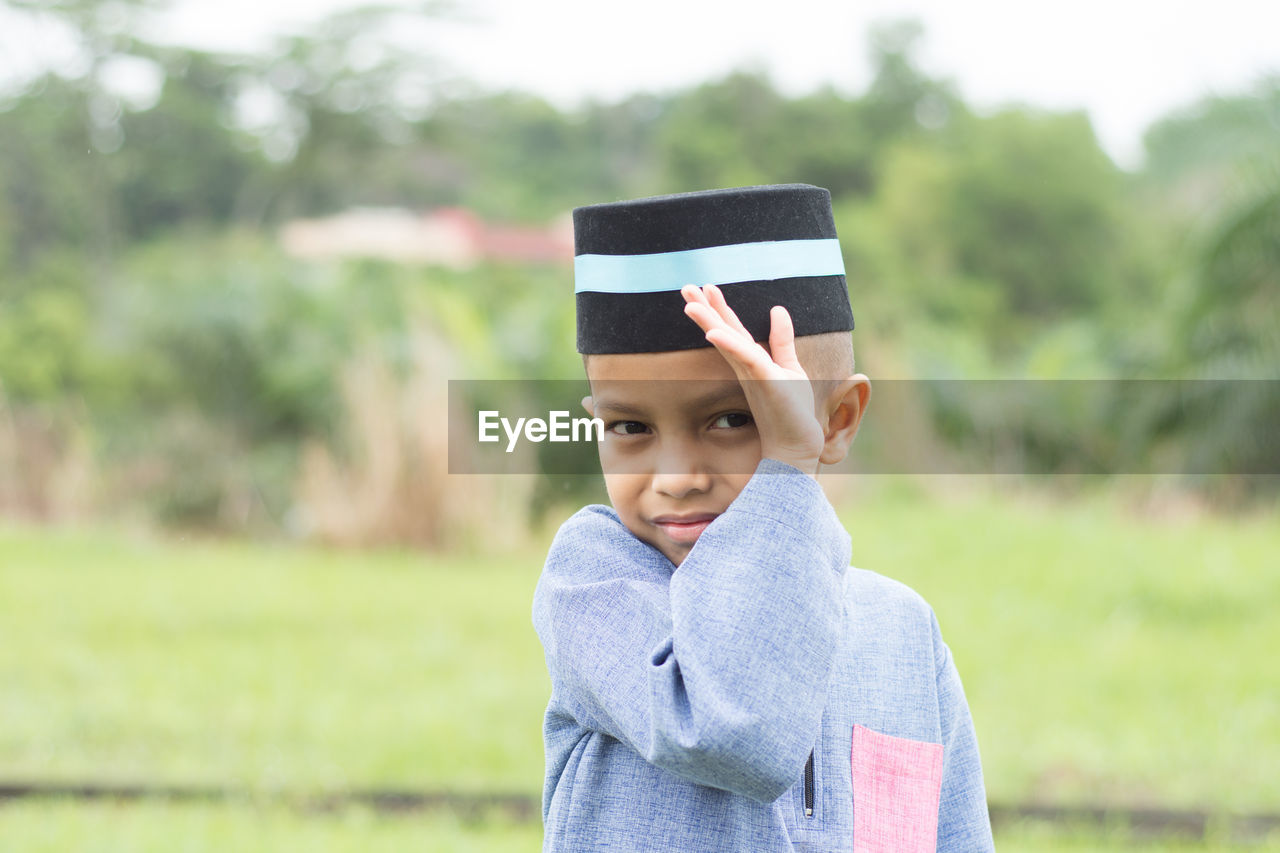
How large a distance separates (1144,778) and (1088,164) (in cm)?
2575

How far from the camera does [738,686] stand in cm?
102

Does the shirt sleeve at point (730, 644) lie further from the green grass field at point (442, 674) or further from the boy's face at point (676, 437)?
the green grass field at point (442, 674)

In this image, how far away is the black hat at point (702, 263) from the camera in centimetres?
112

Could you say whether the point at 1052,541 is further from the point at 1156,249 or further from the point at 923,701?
the point at 1156,249

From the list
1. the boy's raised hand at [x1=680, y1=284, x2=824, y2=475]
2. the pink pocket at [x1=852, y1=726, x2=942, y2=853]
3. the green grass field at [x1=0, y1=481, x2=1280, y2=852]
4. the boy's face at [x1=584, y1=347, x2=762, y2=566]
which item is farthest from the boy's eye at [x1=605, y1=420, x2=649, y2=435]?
the green grass field at [x1=0, y1=481, x2=1280, y2=852]

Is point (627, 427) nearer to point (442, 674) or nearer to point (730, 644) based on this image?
point (730, 644)

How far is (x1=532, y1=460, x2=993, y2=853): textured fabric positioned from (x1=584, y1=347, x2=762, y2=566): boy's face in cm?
5

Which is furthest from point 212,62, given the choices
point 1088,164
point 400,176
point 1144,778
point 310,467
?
point 1144,778

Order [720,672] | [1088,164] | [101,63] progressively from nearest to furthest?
[720,672], [101,63], [1088,164]

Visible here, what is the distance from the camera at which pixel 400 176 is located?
1177 inches

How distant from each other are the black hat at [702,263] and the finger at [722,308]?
0.09 feet

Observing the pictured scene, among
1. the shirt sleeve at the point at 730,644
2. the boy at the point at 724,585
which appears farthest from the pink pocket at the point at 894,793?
the shirt sleeve at the point at 730,644

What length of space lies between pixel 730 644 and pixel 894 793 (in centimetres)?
28

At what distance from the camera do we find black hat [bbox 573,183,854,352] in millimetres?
1122
